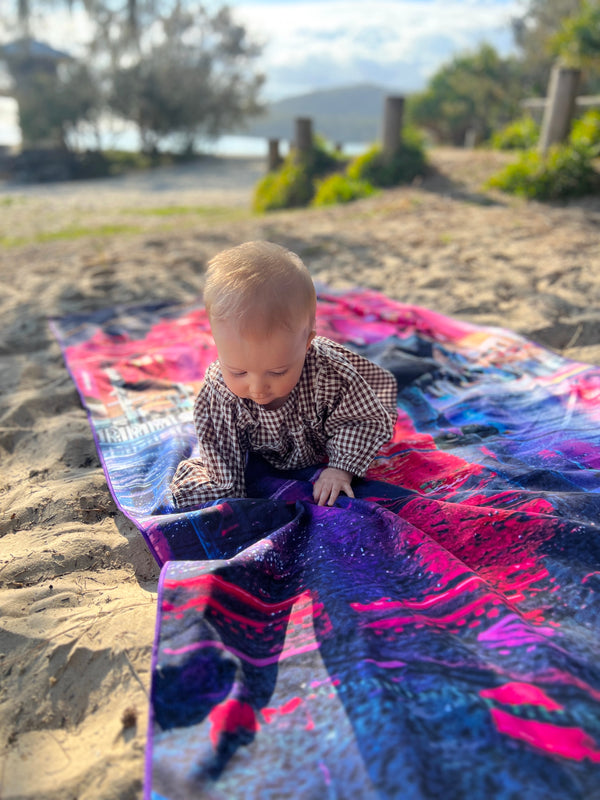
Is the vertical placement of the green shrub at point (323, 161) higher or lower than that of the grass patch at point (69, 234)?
higher

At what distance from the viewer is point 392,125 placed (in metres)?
10.3

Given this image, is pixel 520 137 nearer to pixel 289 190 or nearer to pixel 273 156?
pixel 289 190

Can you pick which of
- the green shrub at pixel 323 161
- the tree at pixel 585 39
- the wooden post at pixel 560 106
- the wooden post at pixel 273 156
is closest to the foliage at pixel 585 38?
the tree at pixel 585 39

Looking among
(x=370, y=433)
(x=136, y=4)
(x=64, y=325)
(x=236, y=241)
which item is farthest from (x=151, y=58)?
(x=370, y=433)

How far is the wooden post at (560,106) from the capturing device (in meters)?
7.95

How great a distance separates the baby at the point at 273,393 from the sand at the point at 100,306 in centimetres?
42

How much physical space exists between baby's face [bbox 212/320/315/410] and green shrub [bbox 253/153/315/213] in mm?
10380

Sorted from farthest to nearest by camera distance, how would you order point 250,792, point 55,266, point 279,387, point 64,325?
point 55,266, point 64,325, point 279,387, point 250,792

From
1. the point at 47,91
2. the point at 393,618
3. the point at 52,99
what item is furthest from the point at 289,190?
the point at 47,91

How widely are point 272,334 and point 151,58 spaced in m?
28.3

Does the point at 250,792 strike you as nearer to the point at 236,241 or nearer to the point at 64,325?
the point at 64,325

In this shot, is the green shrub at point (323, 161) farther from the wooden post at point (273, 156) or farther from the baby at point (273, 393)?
the baby at point (273, 393)

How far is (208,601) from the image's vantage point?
151 cm

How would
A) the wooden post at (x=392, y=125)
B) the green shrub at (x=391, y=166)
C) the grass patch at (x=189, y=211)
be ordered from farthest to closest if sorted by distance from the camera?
the grass patch at (x=189, y=211) < the wooden post at (x=392, y=125) < the green shrub at (x=391, y=166)
